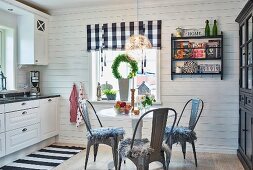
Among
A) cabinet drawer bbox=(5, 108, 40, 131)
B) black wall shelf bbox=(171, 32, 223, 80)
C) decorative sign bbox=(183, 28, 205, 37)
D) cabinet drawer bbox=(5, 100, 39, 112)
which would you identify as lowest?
cabinet drawer bbox=(5, 108, 40, 131)

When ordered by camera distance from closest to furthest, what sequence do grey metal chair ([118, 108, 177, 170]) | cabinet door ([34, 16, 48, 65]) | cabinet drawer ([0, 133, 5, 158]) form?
grey metal chair ([118, 108, 177, 170])
cabinet drawer ([0, 133, 5, 158])
cabinet door ([34, 16, 48, 65])

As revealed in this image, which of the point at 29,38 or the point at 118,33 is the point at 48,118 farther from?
the point at 118,33

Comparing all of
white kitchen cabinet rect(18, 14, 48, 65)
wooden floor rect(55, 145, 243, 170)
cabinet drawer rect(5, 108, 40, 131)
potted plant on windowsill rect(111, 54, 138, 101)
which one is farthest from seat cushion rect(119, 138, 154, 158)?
white kitchen cabinet rect(18, 14, 48, 65)

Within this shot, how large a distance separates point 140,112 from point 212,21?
1.97 meters

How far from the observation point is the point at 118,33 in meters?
4.69

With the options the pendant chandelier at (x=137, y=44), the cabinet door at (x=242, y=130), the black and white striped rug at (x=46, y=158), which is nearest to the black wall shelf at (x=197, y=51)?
the cabinet door at (x=242, y=130)

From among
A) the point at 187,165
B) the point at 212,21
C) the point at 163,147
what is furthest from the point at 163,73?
the point at 163,147

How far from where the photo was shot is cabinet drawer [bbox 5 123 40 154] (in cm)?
373

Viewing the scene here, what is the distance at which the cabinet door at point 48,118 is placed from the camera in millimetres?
4516

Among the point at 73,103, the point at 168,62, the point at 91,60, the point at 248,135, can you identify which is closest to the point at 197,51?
the point at 168,62

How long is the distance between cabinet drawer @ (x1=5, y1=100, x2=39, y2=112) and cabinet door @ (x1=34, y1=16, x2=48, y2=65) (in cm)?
82

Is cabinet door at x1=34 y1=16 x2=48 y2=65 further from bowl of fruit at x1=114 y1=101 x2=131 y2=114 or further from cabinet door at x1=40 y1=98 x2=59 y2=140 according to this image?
bowl of fruit at x1=114 y1=101 x2=131 y2=114

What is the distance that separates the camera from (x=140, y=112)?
11.3ft

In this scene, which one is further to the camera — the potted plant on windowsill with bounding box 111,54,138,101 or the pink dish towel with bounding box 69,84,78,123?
the pink dish towel with bounding box 69,84,78,123
